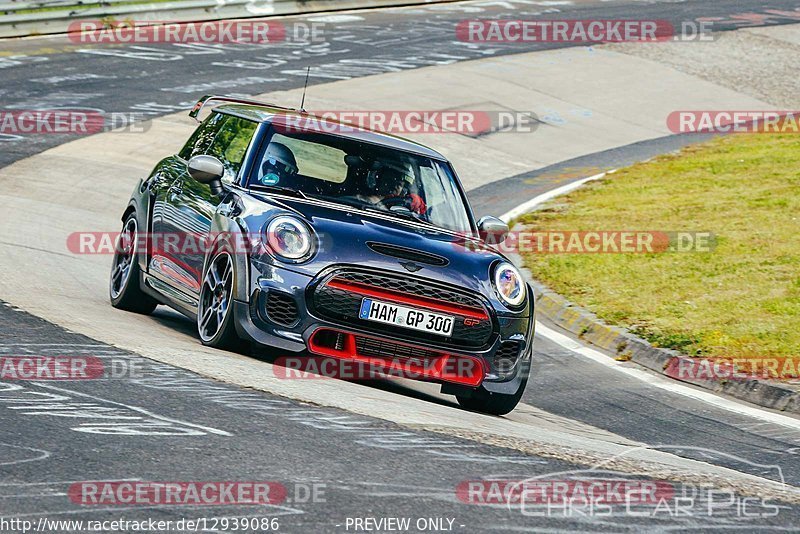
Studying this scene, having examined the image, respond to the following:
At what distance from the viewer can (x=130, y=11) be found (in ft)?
92.8

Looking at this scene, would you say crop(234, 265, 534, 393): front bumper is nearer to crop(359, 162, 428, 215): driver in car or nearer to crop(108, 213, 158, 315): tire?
crop(359, 162, 428, 215): driver in car

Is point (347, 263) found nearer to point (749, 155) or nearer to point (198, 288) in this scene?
point (198, 288)

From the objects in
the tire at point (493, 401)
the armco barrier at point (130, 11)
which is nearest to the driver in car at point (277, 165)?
the tire at point (493, 401)

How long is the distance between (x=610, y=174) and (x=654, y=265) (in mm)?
6624

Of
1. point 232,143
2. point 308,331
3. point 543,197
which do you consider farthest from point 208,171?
point 543,197

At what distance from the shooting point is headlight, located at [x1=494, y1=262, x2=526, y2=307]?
8016 mm

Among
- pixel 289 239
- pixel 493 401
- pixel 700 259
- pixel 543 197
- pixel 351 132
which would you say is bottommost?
pixel 543 197

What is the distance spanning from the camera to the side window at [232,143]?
8.89 metres

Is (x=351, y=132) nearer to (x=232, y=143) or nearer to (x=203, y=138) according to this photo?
(x=232, y=143)

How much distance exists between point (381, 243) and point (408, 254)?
0.56 ft

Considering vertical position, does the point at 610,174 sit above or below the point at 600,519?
below

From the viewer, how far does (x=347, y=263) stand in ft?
25.1

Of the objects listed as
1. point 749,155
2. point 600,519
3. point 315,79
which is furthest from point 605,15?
point 600,519

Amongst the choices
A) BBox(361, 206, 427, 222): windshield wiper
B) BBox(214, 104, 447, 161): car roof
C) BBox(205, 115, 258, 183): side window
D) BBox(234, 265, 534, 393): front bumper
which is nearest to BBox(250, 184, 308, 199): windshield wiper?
BBox(205, 115, 258, 183): side window
